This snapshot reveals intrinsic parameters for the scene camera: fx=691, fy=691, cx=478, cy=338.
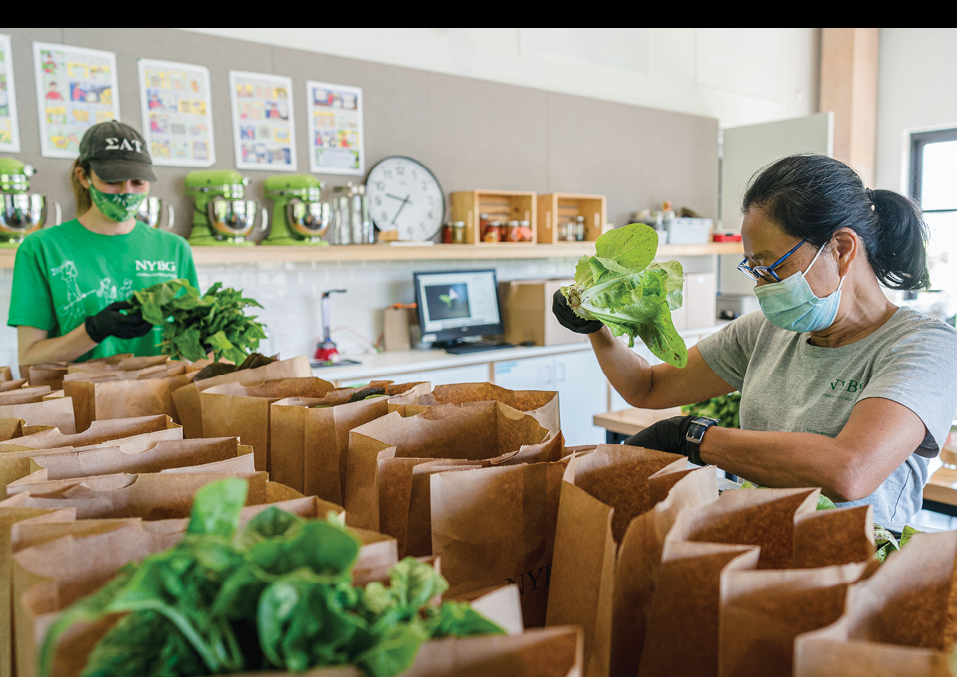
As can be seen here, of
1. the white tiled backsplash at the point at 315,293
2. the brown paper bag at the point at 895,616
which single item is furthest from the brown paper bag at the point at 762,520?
the white tiled backsplash at the point at 315,293

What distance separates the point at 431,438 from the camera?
100 centimetres

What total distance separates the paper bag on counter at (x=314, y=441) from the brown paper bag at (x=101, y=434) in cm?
15

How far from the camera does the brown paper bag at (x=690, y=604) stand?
0.59m

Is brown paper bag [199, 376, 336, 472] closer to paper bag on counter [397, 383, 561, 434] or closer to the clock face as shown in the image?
paper bag on counter [397, 383, 561, 434]

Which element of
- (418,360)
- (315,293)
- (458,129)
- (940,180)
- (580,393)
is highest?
(458,129)

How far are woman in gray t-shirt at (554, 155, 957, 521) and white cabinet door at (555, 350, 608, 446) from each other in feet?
Answer: 8.72

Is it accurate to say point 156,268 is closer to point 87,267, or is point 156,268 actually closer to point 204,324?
point 87,267

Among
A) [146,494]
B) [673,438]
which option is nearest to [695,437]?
[673,438]

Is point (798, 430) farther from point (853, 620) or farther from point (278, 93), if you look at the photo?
point (278, 93)

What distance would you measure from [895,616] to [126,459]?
0.86 m

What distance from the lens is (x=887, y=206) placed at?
4.41 feet

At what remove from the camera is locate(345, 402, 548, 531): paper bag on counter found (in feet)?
2.93

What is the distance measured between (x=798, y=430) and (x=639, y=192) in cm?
410

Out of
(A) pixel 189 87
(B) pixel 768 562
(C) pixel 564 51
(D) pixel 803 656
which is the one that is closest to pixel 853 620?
(D) pixel 803 656
